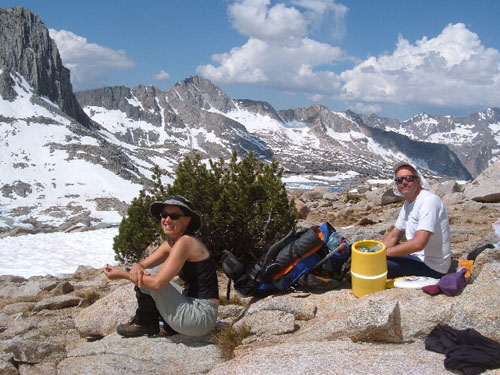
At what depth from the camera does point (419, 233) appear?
21.1 ft

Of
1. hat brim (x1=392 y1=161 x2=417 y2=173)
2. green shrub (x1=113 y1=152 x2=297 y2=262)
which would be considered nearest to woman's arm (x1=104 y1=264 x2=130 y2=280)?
green shrub (x1=113 y1=152 x2=297 y2=262)

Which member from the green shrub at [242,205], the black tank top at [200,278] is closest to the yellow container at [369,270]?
the black tank top at [200,278]

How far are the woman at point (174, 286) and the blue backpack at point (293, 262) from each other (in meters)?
1.56

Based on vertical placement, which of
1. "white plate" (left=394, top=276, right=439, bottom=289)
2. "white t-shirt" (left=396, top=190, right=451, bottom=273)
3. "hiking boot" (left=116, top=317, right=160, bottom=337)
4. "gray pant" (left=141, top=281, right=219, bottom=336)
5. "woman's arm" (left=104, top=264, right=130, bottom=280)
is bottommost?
"hiking boot" (left=116, top=317, right=160, bottom=337)

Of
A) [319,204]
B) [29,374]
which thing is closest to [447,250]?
[29,374]

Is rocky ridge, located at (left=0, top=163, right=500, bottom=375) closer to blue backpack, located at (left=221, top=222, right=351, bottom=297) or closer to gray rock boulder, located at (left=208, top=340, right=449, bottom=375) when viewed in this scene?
gray rock boulder, located at (left=208, top=340, right=449, bottom=375)

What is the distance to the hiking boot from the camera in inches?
236

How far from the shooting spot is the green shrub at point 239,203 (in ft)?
33.0

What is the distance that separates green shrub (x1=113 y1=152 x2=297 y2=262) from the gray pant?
411 cm

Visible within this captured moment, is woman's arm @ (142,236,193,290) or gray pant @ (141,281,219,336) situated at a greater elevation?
woman's arm @ (142,236,193,290)

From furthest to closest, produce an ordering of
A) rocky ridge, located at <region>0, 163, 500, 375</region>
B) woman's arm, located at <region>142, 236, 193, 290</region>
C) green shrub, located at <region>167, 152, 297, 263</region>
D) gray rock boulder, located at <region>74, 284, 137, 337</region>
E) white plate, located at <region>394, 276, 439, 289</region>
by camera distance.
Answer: green shrub, located at <region>167, 152, 297, 263</region> → gray rock boulder, located at <region>74, 284, 137, 337</region> → white plate, located at <region>394, 276, 439, 289</region> → woman's arm, located at <region>142, 236, 193, 290</region> → rocky ridge, located at <region>0, 163, 500, 375</region>

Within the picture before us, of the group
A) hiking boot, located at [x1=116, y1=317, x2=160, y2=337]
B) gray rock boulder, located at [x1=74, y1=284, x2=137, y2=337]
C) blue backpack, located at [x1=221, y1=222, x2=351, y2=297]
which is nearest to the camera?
hiking boot, located at [x1=116, y1=317, x2=160, y2=337]

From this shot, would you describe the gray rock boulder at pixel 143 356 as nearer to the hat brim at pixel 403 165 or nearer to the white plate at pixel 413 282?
the white plate at pixel 413 282

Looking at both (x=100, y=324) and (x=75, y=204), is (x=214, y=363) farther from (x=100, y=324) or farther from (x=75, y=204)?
(x=75, y=204)
